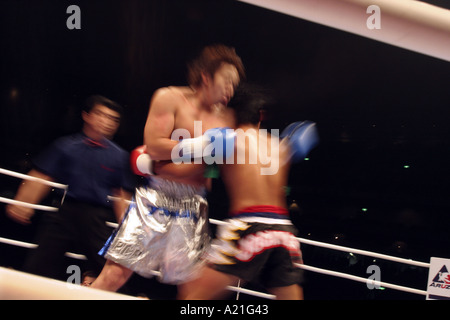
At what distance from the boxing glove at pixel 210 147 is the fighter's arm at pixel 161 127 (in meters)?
0.09

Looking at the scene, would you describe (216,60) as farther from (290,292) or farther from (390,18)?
(390,18)

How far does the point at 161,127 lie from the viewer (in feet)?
5.23

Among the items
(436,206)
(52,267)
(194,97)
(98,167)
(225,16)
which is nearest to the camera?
(194,97)

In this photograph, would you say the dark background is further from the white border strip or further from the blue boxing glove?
the white border strip

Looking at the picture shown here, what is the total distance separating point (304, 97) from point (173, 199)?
29.3 feet

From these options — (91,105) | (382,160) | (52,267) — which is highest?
(382,160)

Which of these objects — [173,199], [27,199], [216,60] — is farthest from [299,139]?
[27,199]

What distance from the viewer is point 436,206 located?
10172mm

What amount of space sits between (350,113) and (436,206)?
302cm

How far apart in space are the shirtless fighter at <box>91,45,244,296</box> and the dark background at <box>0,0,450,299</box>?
7050 millimetres

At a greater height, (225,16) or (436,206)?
(225,16)

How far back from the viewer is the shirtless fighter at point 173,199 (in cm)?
161

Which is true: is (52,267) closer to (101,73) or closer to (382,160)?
(101,73)
